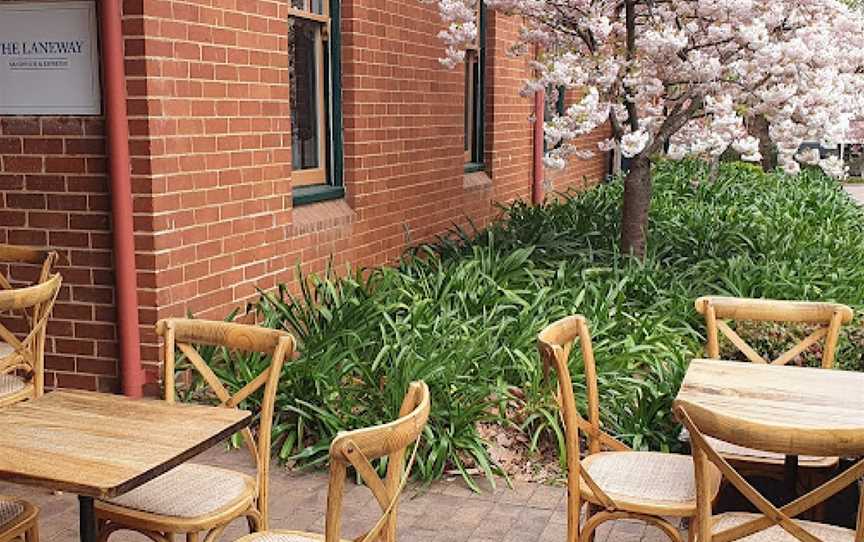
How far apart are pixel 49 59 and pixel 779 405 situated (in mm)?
4102

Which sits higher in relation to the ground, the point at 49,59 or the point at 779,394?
the point at 49,59

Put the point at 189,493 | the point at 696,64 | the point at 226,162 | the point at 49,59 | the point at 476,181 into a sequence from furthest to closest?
the point at 476,181
the point at 696,64
the point at 226,162
the point at 49,59
the point at 189,493

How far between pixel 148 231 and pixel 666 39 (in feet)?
11.9

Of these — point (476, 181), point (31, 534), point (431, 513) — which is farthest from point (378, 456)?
point (476, 181)

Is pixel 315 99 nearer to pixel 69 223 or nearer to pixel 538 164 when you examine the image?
pixel 69 223

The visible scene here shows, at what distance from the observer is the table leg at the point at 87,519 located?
2.95 m

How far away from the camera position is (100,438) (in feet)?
9.49

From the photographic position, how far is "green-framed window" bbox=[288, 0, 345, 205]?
23.9ft

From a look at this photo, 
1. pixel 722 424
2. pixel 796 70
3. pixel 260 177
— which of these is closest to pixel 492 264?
pixel 260 177

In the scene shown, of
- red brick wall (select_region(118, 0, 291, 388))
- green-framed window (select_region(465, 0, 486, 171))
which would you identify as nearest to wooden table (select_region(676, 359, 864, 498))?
red brick wall (select_region(118, 0, 291, 388))

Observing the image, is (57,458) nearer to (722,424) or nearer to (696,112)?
(722,424)

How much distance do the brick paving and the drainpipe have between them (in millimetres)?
929

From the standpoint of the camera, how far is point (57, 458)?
2.73 metres

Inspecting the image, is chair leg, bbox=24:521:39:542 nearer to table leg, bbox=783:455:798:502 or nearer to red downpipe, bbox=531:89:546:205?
table leg, bbox=783:455:798:502
